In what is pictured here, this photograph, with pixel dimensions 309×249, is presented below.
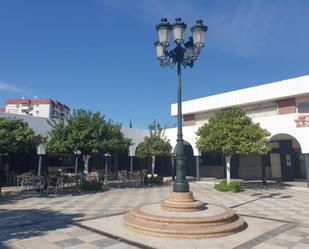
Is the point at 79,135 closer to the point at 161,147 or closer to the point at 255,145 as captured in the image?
the point at 161,147

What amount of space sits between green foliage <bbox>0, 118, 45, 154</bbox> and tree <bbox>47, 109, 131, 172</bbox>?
1.27 m

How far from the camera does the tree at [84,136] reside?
15.4m

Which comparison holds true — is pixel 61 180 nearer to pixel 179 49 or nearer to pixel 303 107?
pixel 179 49

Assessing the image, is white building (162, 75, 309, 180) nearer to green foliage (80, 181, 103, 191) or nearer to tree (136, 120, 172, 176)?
tree (136, 120, 172, 176)

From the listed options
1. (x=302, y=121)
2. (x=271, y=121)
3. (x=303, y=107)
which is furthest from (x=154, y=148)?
(x=303, y=107)

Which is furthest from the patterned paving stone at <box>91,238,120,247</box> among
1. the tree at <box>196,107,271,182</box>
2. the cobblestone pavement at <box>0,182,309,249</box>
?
the tree at <box>196,107,271,182</box>

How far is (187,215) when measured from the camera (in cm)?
808

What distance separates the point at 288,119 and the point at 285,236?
13.7m

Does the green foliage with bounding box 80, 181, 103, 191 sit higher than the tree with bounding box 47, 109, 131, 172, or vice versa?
the tree with bounding box 47, 109, 131, 172

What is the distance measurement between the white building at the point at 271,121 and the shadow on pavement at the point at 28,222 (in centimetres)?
1528

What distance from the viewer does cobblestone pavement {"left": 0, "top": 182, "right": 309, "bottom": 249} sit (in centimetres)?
663

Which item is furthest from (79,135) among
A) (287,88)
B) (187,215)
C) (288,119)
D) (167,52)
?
(287,88)

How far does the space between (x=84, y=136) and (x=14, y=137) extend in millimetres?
3505

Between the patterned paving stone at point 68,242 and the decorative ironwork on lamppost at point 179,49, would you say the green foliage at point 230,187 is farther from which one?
the patterned paving stone at point 68,242
